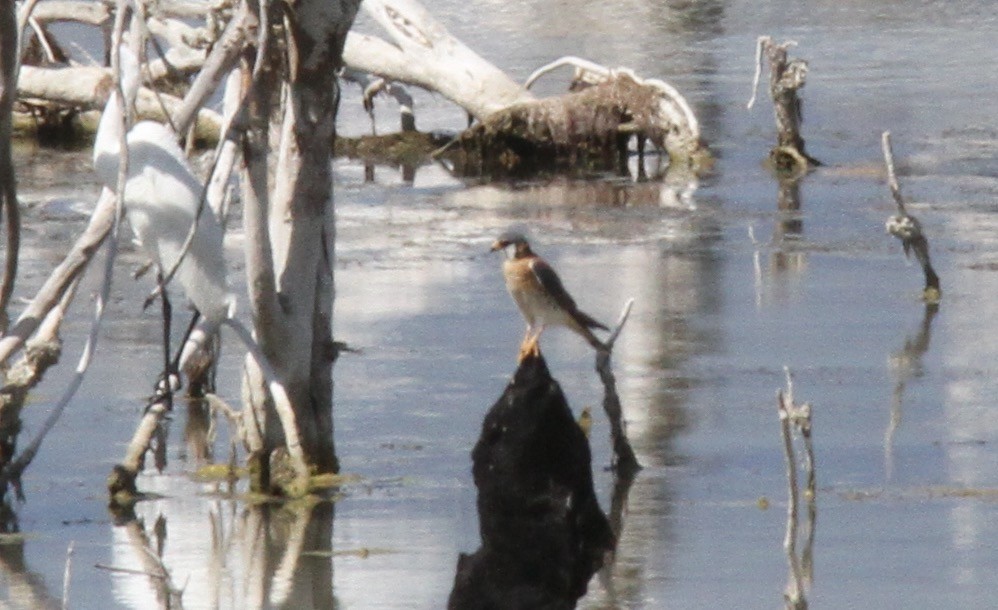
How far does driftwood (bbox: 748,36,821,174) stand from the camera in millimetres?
21297

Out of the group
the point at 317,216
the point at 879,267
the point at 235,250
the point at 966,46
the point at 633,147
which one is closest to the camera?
the point at 317,216

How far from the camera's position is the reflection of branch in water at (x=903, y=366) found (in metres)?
10.4

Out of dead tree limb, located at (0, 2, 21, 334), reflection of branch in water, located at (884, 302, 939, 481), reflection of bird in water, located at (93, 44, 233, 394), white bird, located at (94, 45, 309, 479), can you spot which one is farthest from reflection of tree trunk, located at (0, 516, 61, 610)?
reflection of branch in water, located at (884, 302, 939, 481)

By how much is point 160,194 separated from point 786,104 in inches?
522

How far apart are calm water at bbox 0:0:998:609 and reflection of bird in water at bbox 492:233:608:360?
2.24ft

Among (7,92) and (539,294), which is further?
(539,294)

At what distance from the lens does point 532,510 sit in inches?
253

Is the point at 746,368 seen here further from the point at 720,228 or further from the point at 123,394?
the point at 720,228

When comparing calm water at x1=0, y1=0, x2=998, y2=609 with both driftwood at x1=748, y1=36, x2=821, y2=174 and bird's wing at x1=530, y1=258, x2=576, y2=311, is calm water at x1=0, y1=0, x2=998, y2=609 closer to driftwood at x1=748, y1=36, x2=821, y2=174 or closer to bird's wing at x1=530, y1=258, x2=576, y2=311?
driftwood at x1=748, y1=36, x2=821, y2=174

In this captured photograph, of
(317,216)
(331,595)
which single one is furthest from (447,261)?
(331,595)

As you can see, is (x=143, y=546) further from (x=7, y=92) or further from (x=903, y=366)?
(x=903, y=366)

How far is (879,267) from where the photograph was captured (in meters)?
15.8

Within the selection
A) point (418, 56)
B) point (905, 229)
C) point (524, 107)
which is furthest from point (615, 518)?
point (524, 107)

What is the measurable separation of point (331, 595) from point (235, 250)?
9166mm
